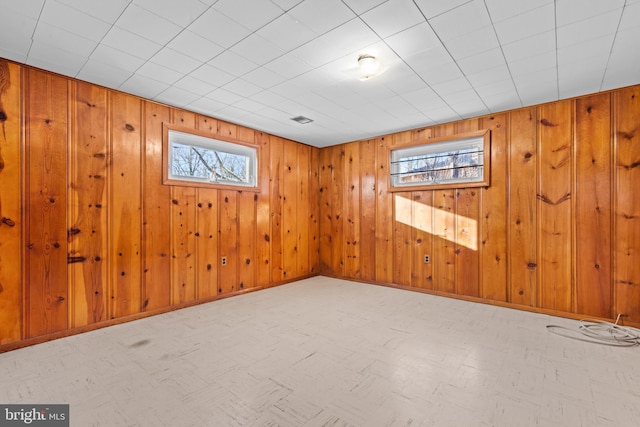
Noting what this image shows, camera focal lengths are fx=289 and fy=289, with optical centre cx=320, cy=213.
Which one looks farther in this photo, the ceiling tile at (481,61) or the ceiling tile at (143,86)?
the ceiling tile at (143,86)

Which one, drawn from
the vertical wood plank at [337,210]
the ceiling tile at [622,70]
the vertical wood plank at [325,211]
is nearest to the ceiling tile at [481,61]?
the ceiling tile at [622,70]

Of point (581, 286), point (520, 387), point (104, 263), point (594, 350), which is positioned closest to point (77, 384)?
point (104, 263)

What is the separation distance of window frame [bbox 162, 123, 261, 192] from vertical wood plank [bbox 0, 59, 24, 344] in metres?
1.17

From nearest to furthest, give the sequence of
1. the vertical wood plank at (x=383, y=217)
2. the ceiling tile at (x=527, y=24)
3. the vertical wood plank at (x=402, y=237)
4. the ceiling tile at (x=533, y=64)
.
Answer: the ceiling tile at (x=527, y=24)
the ceiling tile at (x=533, y=64)
the vertical wood plank at (x=402, y=237)
the vertical wood plank at (x=383, y=217)

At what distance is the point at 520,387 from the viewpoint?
1864mm

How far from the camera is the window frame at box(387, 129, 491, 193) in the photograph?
144 inches

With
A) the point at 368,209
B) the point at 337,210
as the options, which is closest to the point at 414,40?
the point at 368,209

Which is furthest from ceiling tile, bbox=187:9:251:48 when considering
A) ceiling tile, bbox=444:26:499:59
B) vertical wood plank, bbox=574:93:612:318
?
vertical wood plank, bbox=574:93:612:318

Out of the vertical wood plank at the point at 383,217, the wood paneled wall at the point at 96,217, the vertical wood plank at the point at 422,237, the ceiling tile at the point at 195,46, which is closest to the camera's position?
the ceiling tile at the point at 195,46

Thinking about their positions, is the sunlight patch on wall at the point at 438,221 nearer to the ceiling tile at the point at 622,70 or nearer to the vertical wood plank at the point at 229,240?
the ceiling tile at the point at 622,70

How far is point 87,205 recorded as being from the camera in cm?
279

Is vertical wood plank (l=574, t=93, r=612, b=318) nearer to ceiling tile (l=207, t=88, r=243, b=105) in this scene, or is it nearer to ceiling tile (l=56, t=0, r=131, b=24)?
ceiling tile (l=207, t=88, r=243, b=105)

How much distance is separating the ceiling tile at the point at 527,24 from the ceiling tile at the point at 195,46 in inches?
79.7

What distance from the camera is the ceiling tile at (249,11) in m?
1.75
